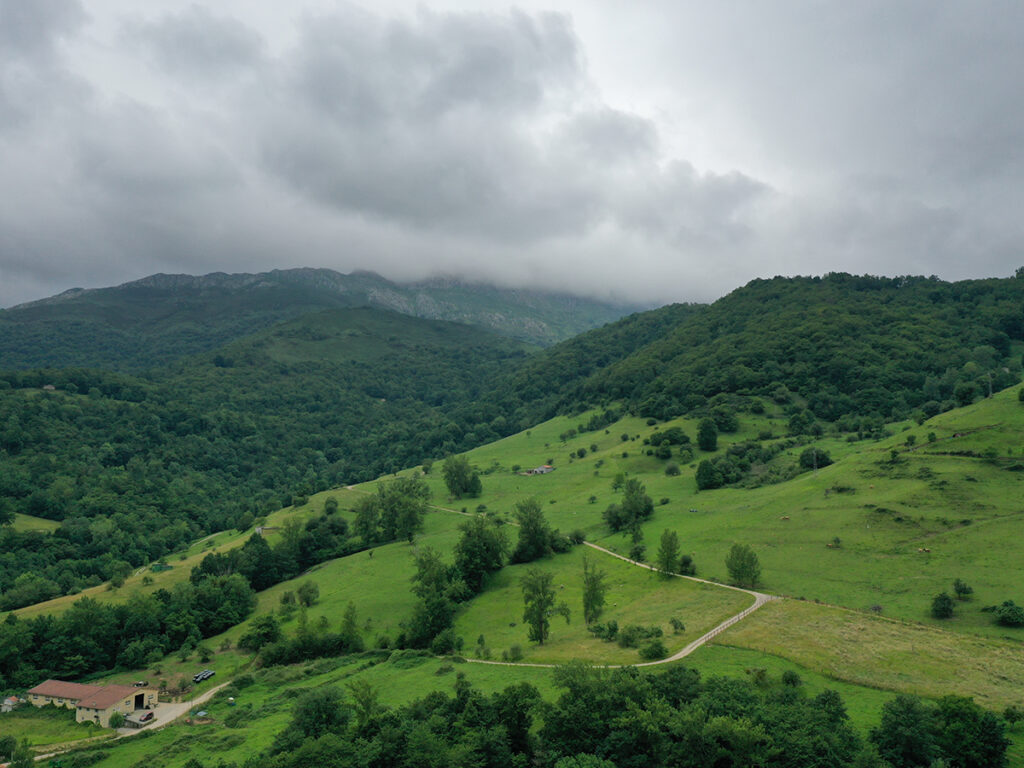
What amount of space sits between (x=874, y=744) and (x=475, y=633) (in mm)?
45989

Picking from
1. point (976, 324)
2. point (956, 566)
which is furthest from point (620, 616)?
point (976, 324)

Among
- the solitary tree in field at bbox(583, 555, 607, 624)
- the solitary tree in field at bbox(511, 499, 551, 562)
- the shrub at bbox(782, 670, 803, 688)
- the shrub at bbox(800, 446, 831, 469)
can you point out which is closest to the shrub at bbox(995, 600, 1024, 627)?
the shrub at bbox(782, 670, 803, 688)

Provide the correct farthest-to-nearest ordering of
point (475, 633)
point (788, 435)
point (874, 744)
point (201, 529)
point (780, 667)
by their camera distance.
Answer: point (201, 529) → point (788, 435) → point (475, 633) → point (780, 667) → point (874, 744)

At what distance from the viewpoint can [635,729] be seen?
41938 mm

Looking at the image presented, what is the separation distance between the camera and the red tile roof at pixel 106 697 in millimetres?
64938

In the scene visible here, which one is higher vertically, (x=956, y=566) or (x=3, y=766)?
(x=956, y=566)

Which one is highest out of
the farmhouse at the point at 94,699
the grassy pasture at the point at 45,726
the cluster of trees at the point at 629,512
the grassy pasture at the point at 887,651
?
the cluster of trees at the point at 629,512

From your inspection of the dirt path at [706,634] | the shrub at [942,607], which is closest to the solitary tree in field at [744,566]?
the dirt path at [706,634]

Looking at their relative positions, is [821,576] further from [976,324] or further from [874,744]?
[976,324]

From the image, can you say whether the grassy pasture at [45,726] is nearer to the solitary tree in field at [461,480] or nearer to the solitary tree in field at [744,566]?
the solitary tree in field at [744,566]

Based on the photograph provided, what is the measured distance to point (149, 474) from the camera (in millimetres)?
197625

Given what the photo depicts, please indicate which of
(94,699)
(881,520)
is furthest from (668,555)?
(94,699)

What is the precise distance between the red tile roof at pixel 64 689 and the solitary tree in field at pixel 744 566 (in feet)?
246

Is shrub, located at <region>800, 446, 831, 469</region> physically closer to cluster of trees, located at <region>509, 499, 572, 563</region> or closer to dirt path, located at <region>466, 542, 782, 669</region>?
dirt path, located at <region>466, 542, 782, 669</region>
